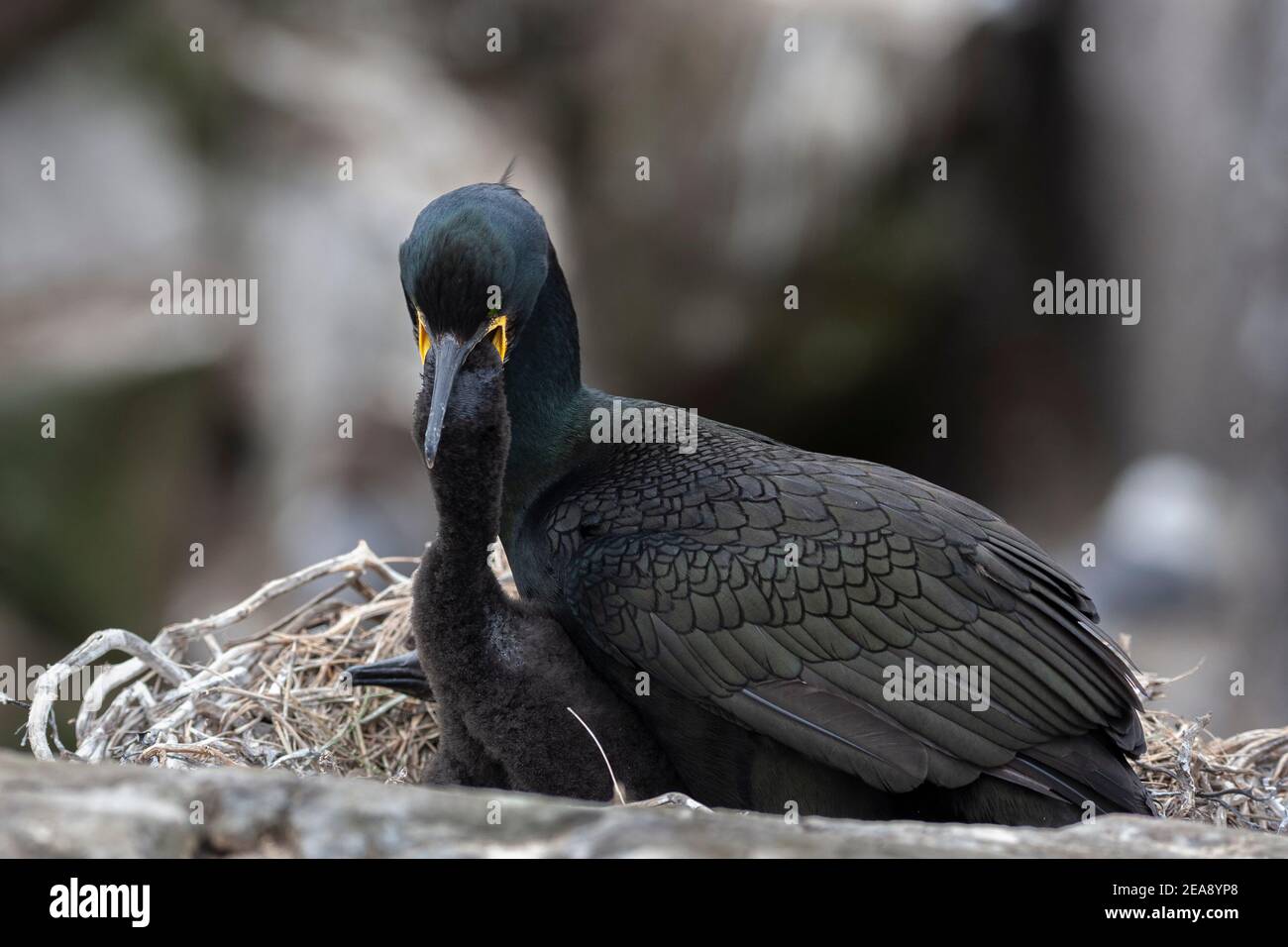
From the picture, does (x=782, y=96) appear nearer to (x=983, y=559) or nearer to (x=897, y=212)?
(x=897, y=212)

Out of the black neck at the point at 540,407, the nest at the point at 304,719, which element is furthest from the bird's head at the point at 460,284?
the nest at the point at 304,719

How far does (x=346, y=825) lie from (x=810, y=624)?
177 centimetres

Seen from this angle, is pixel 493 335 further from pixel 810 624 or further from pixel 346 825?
pixel 346 825

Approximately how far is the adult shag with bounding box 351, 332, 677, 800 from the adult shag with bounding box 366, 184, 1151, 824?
8 cm

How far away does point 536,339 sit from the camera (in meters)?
Result: 4.47

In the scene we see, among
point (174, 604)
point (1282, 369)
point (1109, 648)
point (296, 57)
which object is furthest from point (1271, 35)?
point (174, 604)

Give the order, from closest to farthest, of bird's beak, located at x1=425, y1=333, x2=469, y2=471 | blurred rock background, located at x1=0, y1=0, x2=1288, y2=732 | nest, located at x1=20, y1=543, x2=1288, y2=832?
bird's beak, located at x1=425, y1=333, x2=469, y2=471
nest, located at x1=20, y1=543, x2=1288, y2=832
blurred rock background, located at x1=0, y1=0, x2=1288, y2=732

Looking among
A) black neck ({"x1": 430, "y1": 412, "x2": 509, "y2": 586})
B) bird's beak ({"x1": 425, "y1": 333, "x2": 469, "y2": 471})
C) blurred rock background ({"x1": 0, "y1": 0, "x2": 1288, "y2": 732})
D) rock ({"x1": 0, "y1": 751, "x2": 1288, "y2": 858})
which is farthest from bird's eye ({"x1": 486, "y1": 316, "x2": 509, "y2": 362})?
blurred rock background ({"x1": 0, "y1": 0, "x2": 1288, "y2": 732})

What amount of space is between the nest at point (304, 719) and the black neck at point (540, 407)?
0.82 metres

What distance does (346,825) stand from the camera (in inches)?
91.7

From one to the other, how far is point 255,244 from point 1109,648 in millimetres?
7799

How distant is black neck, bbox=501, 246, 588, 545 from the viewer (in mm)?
4414

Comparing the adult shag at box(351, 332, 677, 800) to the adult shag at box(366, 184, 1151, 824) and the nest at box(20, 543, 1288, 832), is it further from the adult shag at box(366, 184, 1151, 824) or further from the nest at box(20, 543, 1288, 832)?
the nest at box(20, 543, 1288, 832)

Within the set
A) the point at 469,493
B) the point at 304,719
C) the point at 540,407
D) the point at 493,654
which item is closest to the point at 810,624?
the point at 493,654
